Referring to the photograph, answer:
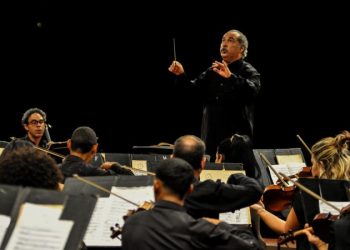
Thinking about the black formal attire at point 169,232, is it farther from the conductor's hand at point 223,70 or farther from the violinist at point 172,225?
the conductor's hand at point 223,70

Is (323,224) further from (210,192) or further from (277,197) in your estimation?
(277,197)

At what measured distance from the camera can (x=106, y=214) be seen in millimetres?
3451

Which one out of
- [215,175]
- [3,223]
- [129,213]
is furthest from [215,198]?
[215,175]

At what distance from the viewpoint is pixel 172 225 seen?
2.84m

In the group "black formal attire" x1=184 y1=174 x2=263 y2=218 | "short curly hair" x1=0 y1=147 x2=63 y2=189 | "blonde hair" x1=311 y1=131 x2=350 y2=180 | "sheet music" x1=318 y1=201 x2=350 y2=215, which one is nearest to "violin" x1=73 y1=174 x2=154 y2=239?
"black formal attire" x1=184 y1=174 x2=263 y2=218

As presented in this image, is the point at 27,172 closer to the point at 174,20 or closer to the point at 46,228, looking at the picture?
the point at 46,228

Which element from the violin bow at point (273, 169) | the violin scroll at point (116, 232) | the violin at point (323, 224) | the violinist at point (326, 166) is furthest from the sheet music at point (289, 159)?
the violin scroll at point (116, 232)

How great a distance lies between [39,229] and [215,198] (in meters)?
1.28

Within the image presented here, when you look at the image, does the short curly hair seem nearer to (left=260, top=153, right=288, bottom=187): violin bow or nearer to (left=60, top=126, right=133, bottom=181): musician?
(left=60, top=126, right=133, bottom=181): musician

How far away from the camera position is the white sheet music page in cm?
229

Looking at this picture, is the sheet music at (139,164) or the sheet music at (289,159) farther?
the sheet music at (289,159)

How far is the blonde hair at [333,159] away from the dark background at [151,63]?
3.61 meters

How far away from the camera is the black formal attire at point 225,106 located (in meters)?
5.95

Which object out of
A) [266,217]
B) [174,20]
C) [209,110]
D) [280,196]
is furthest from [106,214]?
[174,20]
